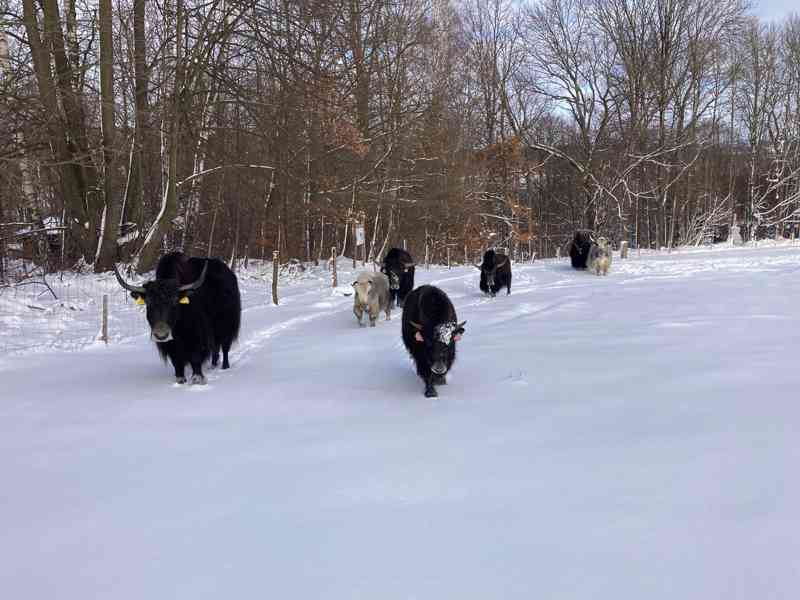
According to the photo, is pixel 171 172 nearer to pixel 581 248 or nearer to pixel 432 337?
pixel 432 337

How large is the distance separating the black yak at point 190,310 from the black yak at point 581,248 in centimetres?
1500

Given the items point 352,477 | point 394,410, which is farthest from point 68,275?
point 352,477

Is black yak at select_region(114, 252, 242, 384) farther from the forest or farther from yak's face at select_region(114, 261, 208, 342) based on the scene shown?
the forest

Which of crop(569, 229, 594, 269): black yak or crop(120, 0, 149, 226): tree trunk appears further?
crop(569, 229, 594, 269): black yak

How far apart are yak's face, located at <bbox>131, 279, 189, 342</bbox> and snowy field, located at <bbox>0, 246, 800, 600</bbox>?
690 mm

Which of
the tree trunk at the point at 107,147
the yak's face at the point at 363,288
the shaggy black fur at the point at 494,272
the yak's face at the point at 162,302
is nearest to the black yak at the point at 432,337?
the yak's face at the point at 162,302

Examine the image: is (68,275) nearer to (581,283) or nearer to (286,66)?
(286,66)

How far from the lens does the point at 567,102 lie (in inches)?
1240

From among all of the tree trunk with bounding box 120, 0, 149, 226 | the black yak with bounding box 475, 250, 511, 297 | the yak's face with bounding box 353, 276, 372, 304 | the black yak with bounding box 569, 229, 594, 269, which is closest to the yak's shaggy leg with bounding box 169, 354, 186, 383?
the yak's face with bounding box 353, 276, 372, 304

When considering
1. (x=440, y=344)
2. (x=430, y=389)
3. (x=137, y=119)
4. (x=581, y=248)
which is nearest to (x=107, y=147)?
(x=137, y=119)

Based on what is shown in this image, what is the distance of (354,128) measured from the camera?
19078 millimetres

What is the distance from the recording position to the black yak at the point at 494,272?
1338 centimetres

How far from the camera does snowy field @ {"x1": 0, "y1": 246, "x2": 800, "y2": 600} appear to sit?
8.86ft

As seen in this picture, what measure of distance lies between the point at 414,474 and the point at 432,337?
2450mm
